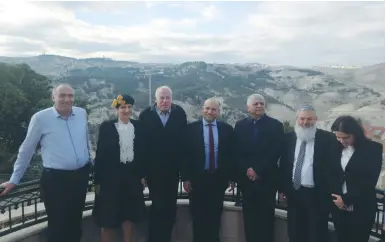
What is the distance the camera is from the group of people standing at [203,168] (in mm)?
3215

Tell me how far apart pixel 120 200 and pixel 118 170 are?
0.30 m

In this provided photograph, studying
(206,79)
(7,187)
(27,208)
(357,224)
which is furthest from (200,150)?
(206,79)

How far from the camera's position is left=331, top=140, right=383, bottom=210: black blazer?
309cm

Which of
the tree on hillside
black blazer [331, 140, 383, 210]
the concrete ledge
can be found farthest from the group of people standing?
the tree on hillside

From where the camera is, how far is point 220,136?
3.87 metres

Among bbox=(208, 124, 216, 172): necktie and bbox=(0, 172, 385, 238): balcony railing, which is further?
bbox=(208, 124, 216, 172): necktie

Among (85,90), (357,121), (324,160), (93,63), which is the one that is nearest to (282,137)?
(324,160)

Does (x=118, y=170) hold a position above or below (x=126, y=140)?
below

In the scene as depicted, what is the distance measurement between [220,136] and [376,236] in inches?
70.3

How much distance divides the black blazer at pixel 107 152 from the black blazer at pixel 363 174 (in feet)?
6.32

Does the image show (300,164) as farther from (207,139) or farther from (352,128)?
(207,139)

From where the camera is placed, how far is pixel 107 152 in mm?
3600

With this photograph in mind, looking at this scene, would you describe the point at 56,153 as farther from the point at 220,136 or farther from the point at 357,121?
the point at 357,121

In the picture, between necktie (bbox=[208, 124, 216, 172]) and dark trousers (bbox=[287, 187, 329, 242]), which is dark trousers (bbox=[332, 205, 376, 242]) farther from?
necktie (bbox=[208, 124, 216, 172])
